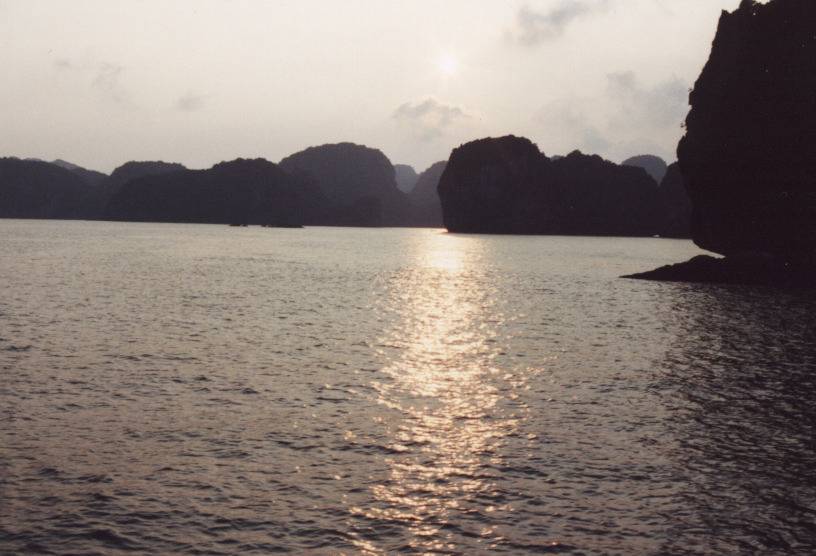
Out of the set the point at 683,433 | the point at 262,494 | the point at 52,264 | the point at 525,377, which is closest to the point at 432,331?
the point at 525,377

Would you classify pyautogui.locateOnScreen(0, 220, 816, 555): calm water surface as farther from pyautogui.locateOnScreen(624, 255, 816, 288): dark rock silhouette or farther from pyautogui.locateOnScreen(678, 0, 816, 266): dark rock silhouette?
pyautogui.locateOnScreen(678, 0, 816, 266): dark rock silhouette

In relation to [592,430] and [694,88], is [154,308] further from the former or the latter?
[694,88]

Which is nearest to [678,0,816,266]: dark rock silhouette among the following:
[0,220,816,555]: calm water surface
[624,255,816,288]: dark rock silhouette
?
[624,255,816,288]: dark rock silhouette

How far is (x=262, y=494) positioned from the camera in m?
13.8

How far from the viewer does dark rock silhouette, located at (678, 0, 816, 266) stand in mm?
67562

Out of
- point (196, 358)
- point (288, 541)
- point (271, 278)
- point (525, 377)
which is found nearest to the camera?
point (288, 541)

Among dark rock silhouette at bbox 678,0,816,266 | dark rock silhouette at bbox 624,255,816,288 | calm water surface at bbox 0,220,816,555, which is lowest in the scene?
calm water surface at bbox 0,220,816,555

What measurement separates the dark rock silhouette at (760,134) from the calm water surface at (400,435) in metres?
33.2

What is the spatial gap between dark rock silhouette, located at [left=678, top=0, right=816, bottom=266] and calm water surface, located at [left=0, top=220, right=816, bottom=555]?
1309 inches

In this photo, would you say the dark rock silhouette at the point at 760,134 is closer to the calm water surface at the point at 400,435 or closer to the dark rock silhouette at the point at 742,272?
the dark rock silhouette at the point at 742,272

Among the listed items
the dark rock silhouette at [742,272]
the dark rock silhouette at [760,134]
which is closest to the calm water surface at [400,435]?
the dark rock silhouette at [742,272]

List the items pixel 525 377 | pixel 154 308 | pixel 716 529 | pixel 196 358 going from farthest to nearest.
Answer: pixel 154 308
pixel 196 358
pixel 525 377
pixel 716 529

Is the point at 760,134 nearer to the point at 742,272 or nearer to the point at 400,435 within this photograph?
the point at 742,272

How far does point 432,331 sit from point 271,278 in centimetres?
3597
